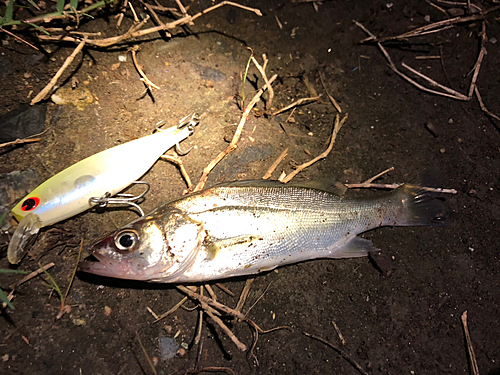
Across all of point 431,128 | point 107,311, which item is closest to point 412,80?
point 431,128

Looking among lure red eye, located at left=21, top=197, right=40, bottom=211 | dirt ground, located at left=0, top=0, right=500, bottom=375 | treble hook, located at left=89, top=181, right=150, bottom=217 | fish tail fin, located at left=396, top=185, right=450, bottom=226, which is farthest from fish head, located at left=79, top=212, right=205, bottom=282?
fish tail fin, located at left=396, top=185, right=450, bottom=226

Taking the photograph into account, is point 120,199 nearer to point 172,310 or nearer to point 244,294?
point 172,310

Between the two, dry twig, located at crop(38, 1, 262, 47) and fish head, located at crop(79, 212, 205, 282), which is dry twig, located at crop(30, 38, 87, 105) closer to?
dry twig, located at crop(38, 1, 262, 47)

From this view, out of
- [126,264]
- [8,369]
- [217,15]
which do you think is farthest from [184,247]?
[217,15]

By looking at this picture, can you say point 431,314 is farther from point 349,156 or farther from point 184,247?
point 184,247

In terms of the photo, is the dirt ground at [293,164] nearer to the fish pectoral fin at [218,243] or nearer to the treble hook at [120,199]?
the treble hook at [120,199]

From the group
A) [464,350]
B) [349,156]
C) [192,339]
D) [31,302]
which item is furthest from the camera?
[349,156]
